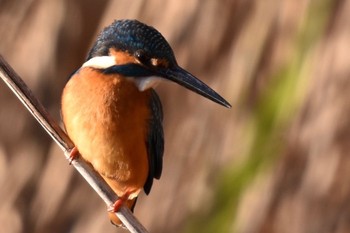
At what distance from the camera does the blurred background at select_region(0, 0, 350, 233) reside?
3.98 metres

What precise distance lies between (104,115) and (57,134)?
278 millimetres

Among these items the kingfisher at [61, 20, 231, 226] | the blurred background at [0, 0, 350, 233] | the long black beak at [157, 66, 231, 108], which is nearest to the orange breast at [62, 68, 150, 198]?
the kingfisher at [61, 20, 231, 226]

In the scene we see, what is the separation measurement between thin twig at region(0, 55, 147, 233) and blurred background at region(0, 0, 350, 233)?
94 centimetres

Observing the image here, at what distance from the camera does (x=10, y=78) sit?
2.72m

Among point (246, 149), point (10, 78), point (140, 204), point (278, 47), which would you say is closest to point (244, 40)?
point (278, 47)

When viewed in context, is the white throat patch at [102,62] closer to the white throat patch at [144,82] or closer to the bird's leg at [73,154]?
the white throat patch at [144,82]

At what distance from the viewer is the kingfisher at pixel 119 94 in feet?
10.2

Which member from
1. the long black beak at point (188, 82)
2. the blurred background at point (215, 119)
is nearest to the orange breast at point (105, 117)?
the long black beak at point (188, 82)

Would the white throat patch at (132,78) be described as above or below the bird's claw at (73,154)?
above

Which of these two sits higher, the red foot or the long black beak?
the long black beak

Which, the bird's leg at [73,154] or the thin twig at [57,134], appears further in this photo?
the bird's leg at [73,154]

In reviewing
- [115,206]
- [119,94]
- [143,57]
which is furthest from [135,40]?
[115,206]

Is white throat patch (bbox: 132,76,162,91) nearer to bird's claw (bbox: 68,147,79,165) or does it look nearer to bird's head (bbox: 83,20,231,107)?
bird's head (bbox: 83,20,231,107)

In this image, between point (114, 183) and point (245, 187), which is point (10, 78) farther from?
point (245, 187)
